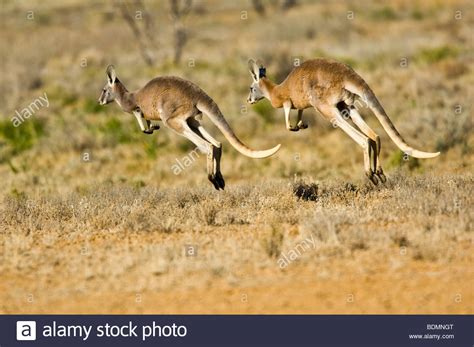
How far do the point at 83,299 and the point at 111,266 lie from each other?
2.15 ft

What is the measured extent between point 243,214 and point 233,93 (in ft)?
45.8

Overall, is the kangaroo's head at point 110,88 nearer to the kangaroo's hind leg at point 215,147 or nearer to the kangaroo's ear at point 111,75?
the kangaroo's ear at point 111,75

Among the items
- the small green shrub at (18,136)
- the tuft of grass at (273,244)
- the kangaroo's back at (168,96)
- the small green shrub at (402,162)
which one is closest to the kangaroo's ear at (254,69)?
the kangaroo's back at (168,96)

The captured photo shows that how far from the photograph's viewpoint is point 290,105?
10727 millimetres

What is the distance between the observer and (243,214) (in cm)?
992

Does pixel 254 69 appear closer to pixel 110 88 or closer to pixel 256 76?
pixel 256 76

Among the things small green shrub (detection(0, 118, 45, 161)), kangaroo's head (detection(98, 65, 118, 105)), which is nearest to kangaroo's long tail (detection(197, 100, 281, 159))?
kangaroo's head (detection(98, 65, 118, 105))

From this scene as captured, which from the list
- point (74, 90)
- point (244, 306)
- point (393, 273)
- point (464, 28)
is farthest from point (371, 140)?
point (464, 28)

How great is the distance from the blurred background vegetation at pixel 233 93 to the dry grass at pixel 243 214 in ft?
0.25

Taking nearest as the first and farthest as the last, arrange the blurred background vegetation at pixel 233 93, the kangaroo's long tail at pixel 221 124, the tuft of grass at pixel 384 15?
the kangaroo's long tail at pixel 221 124
the blurred background vegetation at pixel 233 93
the tuft of grass at pixel 384 15

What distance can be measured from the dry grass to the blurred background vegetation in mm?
77

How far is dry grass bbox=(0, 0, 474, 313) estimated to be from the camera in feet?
25.0

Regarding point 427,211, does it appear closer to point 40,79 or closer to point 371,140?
point 371,140

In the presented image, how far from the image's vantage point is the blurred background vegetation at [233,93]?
1686 centimetres
